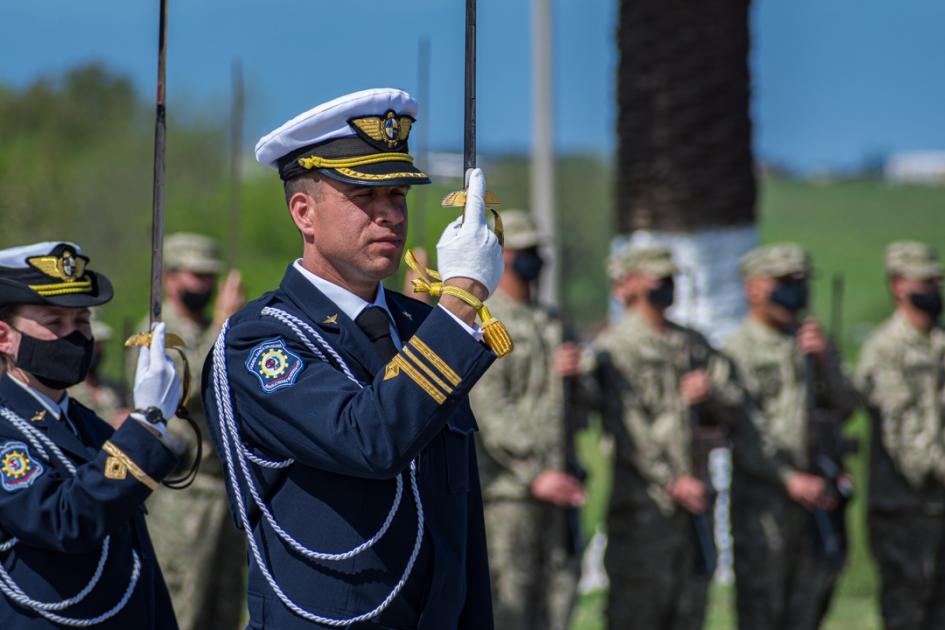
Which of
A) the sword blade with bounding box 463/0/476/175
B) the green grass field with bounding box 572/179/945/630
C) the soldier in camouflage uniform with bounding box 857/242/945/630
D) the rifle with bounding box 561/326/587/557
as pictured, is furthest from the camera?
the green grass field with bounding box 572/179/945/630

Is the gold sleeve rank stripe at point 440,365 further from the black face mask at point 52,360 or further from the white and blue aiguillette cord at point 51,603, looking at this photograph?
the black face mask at point 52,360

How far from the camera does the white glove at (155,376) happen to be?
408 centimetres

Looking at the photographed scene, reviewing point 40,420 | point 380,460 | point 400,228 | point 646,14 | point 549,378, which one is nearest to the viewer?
point 380,460

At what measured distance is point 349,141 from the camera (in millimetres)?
3533

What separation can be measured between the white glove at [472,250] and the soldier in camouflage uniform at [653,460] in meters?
4.80

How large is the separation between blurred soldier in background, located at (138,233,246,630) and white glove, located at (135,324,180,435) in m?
3.46

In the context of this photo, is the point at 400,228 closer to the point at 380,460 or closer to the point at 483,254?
the point at 483,254

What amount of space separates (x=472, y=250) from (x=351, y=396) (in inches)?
15.2

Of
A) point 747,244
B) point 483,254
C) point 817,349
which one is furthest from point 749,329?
point 483,254

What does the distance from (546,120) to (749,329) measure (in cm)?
708

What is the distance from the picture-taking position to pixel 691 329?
8.34 metres

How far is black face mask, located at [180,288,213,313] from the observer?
25.9 feet

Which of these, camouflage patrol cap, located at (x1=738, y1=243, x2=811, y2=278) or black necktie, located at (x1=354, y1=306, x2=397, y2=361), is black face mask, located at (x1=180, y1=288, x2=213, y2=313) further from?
black necktie, located at (x1=354, y1=306, x2=397, y2=361)

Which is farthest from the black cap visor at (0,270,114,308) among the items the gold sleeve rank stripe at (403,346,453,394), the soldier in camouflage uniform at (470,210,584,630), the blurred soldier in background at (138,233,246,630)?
the soldier in camouflage uniform at (470,210,584,630)
